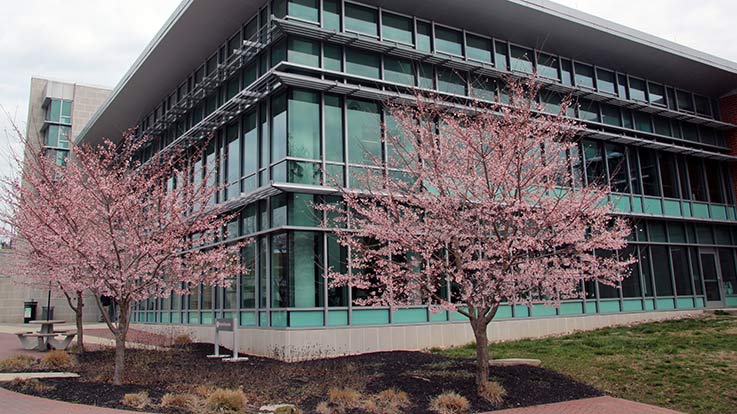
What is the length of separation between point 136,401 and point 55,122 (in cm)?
3913

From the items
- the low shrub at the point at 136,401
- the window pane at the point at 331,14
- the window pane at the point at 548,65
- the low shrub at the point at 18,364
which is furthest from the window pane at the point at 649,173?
the low shrub at the point at 18,364

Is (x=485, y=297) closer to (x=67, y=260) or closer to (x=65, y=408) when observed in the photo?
(x=65, y=408)

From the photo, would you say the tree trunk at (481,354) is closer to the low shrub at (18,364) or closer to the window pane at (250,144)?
the window pane at (250,144)

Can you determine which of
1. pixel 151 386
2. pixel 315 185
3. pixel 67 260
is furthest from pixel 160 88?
pixel 151 386

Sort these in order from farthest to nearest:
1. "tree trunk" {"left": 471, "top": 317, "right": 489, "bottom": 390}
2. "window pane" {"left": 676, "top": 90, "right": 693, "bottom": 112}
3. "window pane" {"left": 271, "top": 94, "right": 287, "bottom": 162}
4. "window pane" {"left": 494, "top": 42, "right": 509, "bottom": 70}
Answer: "window pane" {"left": 676, "top": 90, "right": 693, "bottom": 112} < "window pane" {"left": 494, "top": 42, "right": 509, "bottom": 70} < "window pane" {"left": 271, "top": 94, "right": 287, "bottom": 162} < "tree trunk" {"left": 471, "top": 317, "right": 489, "bottom": 390}

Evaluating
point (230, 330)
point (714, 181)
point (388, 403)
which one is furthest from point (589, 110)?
point (388, 403)

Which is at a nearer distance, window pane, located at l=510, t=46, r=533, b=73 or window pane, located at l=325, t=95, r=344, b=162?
window pane, located at l=325, t=95, r=344, b=162

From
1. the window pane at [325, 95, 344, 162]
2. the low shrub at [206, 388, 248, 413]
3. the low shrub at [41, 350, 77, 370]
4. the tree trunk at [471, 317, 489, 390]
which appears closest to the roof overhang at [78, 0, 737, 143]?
the window pane at [325, 95, 344, 162]

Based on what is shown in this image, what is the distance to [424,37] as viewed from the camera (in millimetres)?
19406

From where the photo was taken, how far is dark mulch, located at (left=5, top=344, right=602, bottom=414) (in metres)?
10.6

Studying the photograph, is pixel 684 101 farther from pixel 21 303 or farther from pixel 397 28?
pixel 21 303

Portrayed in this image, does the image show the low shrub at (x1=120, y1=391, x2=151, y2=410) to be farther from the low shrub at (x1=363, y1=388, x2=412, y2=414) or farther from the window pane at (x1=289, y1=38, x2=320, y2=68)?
the window pane at (x1=289, y1=38, x2=320, y2=68)

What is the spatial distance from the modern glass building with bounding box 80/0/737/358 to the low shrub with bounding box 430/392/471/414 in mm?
5879

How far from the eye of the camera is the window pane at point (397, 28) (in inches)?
733
